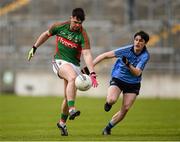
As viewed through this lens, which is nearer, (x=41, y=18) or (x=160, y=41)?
(x=160, y=41)

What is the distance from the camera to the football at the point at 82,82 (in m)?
15.7

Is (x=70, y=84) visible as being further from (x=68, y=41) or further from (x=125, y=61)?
(x=125, y=61)

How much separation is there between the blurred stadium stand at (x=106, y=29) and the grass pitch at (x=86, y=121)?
1.80 m

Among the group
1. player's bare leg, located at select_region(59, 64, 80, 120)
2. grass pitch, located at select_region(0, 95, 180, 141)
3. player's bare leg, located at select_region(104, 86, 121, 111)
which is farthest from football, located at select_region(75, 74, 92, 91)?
grass pitch, located at select_region(0, 95, 180, 141)

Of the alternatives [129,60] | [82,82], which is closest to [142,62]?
[129,60]

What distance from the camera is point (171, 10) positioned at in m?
35.4

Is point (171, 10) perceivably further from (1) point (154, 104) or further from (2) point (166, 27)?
(1) point (154, 104)

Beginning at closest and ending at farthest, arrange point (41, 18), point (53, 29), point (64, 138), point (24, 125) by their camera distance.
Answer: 1. point (64, 138)
2. point (53, 29)
3. point (24, 125)
4. point (41, 18)

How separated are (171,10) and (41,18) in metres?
6.04

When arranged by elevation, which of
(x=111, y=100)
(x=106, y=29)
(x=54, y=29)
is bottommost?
(x=111, y=100)

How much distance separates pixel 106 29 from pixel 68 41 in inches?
705

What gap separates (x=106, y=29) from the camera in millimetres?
34062

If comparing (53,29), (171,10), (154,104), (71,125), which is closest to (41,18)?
(171,10)

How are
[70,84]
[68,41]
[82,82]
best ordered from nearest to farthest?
[82,82]
[70,84]
[68,41]
